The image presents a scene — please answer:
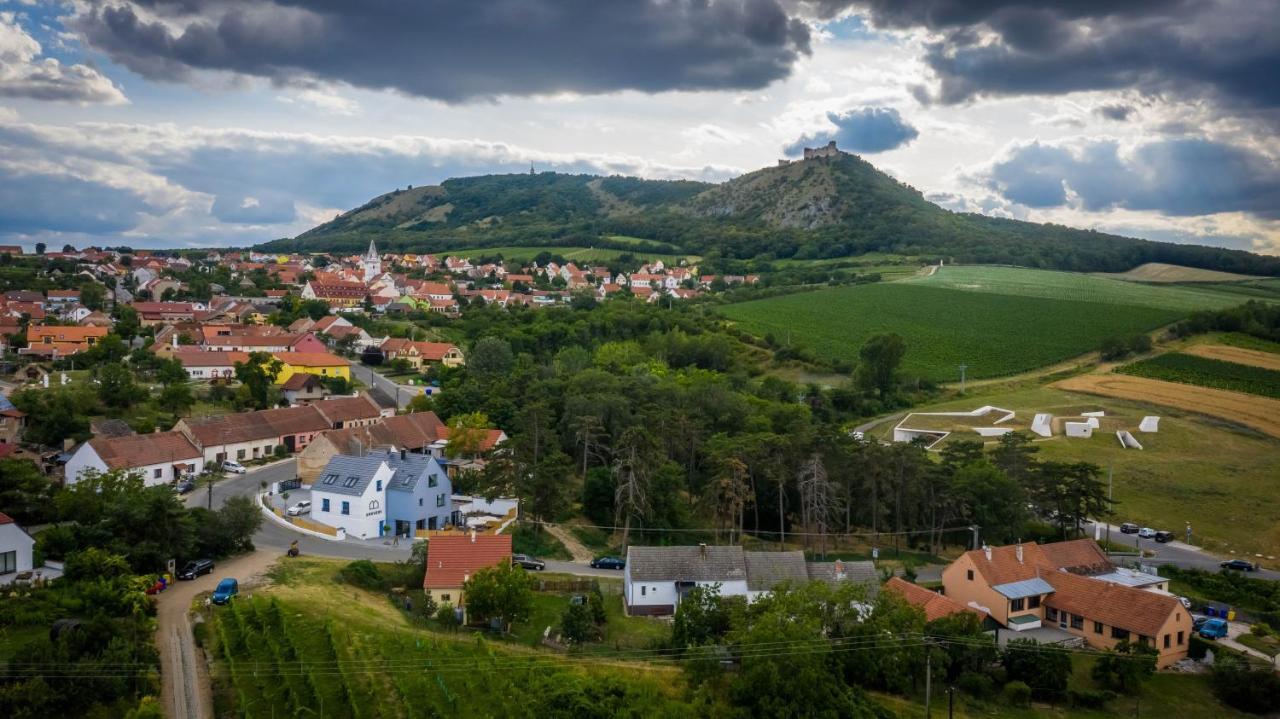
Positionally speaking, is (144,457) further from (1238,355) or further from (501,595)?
(1238,355)

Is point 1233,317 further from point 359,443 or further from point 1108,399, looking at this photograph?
point 359,443

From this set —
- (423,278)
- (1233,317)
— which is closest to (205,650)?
(1233,317)

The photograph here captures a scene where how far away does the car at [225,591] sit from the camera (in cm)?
2758

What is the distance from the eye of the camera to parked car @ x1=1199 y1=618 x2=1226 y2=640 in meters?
31.5

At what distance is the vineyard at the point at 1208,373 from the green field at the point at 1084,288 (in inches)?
895

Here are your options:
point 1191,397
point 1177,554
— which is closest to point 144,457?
point 1177,554

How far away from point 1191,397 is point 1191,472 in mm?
14750

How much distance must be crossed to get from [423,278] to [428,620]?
110224mm

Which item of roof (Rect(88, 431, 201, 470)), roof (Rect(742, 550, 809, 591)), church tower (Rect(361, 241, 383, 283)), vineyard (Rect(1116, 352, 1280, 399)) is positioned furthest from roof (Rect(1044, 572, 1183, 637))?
church tower (Rect(361, 241, 383, 283))

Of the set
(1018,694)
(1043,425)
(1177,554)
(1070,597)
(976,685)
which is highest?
(1043,425)

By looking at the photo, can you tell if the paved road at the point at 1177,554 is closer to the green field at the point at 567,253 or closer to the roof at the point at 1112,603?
the roof at the point at 1112,603

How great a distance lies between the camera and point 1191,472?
164 feet

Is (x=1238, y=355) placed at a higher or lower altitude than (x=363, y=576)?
higher

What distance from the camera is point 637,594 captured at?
104ft
